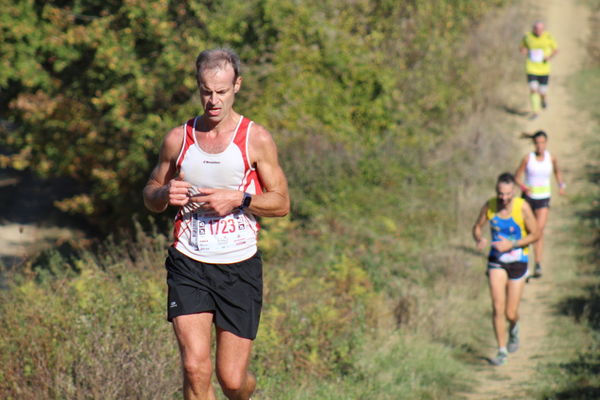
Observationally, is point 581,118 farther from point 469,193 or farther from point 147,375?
point 147,375

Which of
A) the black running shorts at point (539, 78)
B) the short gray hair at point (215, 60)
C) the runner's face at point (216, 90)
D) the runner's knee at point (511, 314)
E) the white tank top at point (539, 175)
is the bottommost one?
the runner's knee at point (511, 314)

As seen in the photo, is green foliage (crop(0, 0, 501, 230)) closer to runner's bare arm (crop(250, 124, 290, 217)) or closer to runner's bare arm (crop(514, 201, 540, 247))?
runner's bare arm (crop(514, 201, 540, 247))

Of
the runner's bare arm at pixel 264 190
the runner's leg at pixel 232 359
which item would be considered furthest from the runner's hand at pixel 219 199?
the runner's leg at pixel 232 359

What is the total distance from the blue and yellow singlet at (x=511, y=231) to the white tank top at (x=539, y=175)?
2978 millimetres

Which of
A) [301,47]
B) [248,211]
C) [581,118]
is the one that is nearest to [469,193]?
[301,47]

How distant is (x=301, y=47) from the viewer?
48.3ft

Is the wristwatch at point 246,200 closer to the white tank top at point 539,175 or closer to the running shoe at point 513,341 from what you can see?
the running shoe at point 513,341

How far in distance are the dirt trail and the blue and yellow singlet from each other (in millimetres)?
1154

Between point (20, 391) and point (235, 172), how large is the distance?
247 cm

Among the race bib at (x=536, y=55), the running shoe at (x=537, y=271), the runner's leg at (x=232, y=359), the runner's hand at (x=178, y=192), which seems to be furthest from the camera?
the race bib at (x=536, y=55)

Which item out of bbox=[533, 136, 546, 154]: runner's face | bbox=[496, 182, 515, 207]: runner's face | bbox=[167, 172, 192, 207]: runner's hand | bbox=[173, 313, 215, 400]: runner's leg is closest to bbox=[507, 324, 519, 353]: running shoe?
bbox=[496, 182, 515, 207]: runner's face

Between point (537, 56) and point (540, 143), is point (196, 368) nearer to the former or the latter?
point (540, 143)

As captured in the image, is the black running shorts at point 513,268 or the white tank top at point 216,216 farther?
the black running shorts at point 513,268

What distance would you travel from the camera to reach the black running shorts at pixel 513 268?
8.58m
